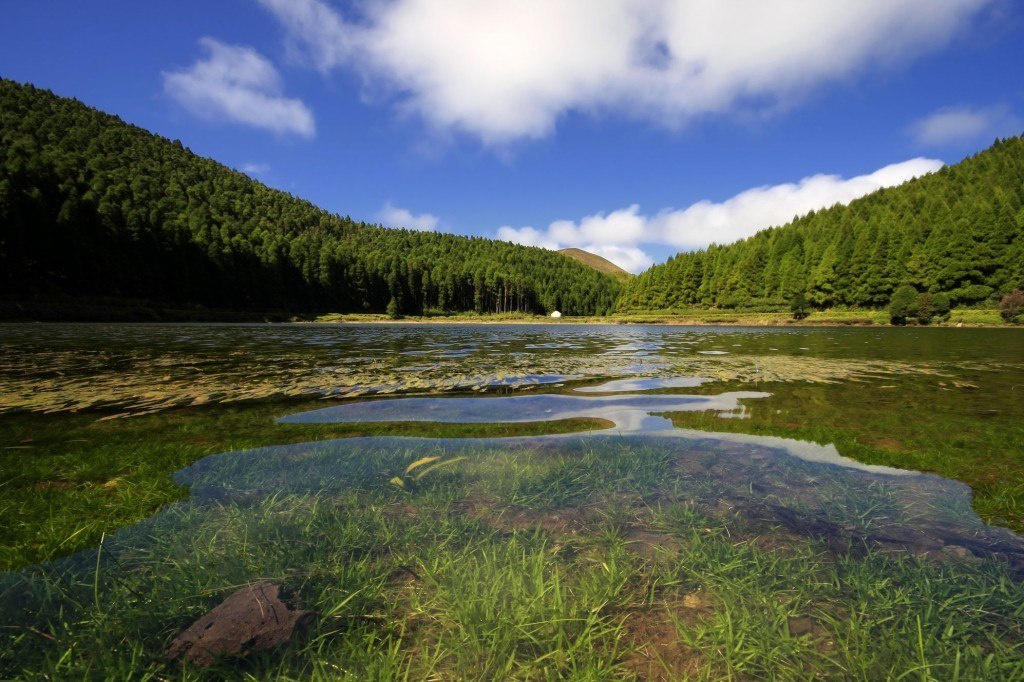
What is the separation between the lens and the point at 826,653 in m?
1.76

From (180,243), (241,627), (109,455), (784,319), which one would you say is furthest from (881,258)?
(180,243)

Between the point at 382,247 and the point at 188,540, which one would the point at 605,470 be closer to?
the point at 188,540

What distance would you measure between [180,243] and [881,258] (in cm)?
12307

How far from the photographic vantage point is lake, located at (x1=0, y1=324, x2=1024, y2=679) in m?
1.78

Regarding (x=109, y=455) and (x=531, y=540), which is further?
(x=109, y=455)

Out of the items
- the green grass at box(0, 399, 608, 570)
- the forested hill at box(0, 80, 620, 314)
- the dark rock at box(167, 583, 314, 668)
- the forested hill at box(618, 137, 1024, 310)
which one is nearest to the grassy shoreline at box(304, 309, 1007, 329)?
the forested hill at box(618, 137, 1024, 310)

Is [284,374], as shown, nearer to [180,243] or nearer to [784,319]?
[784,319]

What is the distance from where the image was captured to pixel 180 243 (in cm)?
7412

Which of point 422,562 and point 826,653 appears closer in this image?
point 826,653

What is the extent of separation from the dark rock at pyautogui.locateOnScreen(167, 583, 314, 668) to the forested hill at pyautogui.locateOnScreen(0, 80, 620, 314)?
228 ft

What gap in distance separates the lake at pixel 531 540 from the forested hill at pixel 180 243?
6721cm

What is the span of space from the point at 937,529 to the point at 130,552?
518 cm

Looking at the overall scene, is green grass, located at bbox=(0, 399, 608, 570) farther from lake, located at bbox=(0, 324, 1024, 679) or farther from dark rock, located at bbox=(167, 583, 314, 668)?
dark rock, located at bbox=(167, 583, 314, 668)

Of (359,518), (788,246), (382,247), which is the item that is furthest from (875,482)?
(382,247)
